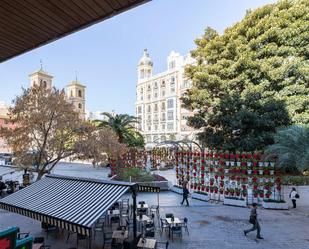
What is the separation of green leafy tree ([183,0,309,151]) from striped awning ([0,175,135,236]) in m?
18.2

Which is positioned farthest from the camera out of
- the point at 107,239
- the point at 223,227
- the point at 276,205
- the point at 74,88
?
the point at 74,88

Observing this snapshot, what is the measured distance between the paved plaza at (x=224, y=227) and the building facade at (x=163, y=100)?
4827cm

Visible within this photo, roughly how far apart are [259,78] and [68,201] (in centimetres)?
2275

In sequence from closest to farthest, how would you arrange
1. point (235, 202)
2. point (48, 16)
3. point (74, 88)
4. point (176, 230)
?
point (48, 16)
point (176, 230)
point (235, 202)
point (74, 88)

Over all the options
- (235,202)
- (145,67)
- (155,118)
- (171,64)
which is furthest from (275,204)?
(145,67)

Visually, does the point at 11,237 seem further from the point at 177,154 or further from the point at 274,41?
the point at 274,41

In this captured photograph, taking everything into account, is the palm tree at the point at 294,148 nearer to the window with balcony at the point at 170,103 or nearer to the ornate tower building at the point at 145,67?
the window with balcony at the point at 170,103

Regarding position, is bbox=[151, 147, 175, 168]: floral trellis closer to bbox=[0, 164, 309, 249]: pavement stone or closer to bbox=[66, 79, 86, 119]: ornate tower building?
bbox=[0, 164, 309, 249]: pavement stone

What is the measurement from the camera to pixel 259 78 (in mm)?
25906

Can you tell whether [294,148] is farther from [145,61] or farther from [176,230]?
[145,61]

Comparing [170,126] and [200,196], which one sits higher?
[170,126]

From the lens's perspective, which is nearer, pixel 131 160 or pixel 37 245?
pixel 37 245

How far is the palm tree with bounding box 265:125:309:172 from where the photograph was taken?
48.2 ft

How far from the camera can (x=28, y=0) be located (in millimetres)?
4418
